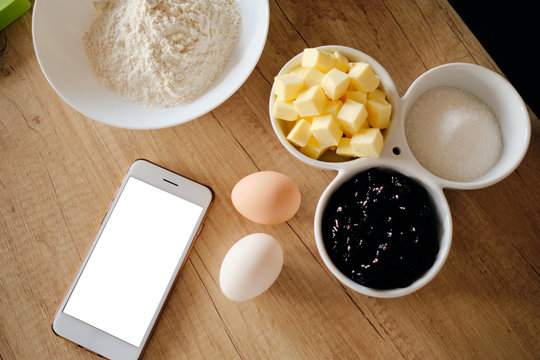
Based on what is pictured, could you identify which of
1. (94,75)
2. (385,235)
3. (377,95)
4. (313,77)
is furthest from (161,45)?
(385,235)

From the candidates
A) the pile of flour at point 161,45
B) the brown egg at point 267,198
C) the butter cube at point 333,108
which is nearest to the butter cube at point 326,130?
the butter cube at point 333,108

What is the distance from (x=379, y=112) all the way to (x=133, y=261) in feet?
1.83

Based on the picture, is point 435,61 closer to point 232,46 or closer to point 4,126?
point 232,46

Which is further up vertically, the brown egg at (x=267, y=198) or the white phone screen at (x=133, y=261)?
the brown egg at (x=267, y=198)

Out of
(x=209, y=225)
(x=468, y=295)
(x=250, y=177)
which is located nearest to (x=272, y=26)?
(x=250, y=177)

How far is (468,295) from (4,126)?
101cm

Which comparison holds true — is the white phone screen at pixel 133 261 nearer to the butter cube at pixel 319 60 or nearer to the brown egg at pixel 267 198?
the brown egg at pixel 267 198

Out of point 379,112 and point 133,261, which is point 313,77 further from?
point 133,261

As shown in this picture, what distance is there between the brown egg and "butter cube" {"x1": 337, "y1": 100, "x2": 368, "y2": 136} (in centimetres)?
15

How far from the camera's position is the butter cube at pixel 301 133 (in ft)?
2.12

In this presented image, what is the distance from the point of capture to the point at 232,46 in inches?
30.0

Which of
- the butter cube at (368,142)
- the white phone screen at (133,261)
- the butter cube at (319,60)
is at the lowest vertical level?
the white phone screen at (133,261)

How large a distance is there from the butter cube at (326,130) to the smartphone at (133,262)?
0.88ft

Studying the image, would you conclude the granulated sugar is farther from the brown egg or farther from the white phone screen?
the white phone screen
